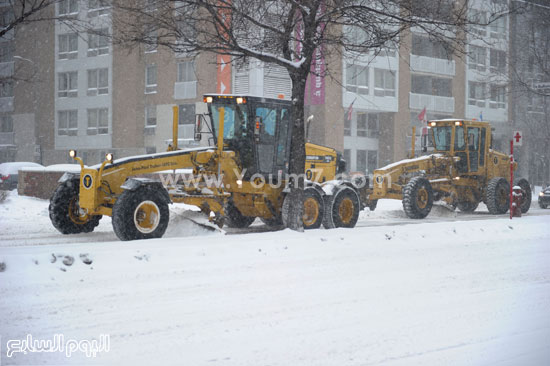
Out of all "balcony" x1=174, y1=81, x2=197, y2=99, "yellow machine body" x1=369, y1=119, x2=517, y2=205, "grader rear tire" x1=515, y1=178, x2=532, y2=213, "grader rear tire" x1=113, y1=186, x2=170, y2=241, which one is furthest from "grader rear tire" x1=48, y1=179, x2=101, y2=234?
"balcony" x1=174, y1=81, x2=197, y2=99

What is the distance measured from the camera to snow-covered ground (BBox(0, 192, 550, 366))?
5148mm

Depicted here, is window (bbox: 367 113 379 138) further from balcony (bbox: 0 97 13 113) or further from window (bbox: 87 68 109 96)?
balcony (bbox: 0 97 13 113)

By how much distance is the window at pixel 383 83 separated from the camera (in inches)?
1591

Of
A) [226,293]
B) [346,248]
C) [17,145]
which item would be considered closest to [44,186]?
[346,248]

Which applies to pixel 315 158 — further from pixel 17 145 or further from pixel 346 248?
pixel 17 145

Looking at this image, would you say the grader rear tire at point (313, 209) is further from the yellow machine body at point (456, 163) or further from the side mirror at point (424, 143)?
the side mirror at point (424, 143)

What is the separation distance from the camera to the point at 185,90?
129 ft

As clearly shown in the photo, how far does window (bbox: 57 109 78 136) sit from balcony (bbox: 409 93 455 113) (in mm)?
23778

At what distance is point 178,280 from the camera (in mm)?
7551

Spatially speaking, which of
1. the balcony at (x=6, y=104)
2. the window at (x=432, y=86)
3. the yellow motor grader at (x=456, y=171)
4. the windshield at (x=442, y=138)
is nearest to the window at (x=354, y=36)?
the yellow motor grader at (x=456, y=171)

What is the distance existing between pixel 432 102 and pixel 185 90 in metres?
17.0

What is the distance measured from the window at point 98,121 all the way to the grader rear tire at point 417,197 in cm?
3105

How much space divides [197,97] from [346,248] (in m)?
29.9
